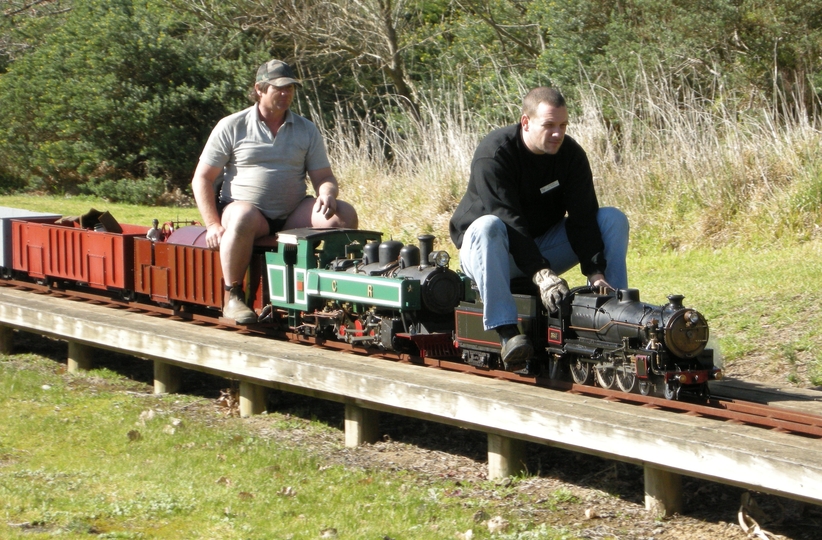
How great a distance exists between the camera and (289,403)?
718cm

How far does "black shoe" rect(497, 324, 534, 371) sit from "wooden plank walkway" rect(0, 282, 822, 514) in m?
0.16

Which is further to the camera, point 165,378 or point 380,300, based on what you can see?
point 165,378

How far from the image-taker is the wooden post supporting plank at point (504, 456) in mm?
5387

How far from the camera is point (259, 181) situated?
7.35 metres

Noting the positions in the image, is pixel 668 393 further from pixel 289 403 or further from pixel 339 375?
pixel 289 403

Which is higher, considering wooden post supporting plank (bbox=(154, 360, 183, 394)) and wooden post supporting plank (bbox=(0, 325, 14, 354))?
wooden post supporting plank (bbox=(0, 325, 14, 354))

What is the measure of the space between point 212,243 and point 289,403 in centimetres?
124

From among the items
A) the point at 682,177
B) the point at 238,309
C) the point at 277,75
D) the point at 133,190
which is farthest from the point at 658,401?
the point at 133,190

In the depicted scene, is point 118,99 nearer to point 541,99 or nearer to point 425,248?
point 425,248

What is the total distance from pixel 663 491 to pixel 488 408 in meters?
0.92

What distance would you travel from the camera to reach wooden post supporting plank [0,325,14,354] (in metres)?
8.84

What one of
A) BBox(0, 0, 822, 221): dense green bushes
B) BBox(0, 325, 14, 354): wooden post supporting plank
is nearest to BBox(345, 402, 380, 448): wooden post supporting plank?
BBox(0, 325, 14, 354): wooden post supporting plank

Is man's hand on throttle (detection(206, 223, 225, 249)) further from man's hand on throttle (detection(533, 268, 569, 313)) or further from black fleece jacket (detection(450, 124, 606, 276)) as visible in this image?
man's hand on throttle (detection(533, 268, 569, 313))

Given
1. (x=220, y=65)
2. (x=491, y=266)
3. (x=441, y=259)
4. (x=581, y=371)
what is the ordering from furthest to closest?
(x=220, y=65), (x=441, y=259), (x=581, y=371), (x=491, y=266)
